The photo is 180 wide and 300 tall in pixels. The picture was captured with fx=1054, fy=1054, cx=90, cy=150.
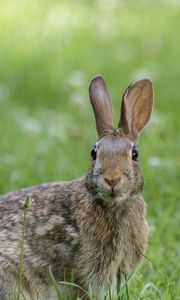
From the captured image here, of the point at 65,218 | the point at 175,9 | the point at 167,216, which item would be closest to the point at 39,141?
the point at 167,216

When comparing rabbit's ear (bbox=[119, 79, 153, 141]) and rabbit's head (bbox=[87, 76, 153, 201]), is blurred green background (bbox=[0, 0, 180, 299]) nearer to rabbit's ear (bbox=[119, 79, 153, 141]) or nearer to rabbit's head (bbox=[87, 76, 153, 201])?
rabbit's head (bbox=[87, 76, 153, 201])

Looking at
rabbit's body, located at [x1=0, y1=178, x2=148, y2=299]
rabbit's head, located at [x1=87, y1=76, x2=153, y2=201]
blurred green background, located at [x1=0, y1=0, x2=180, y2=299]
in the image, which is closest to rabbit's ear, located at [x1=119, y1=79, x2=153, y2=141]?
rabbit's head, located at [x1=87, y1=76, x2=153, y2=201]

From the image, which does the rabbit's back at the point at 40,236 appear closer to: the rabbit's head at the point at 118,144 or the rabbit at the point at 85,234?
the rabbit at the point at 85,234

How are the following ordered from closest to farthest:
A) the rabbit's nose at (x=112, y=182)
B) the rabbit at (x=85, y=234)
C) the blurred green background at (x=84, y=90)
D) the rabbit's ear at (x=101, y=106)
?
the rabbit's nose at (x=112, y=182)
the rabbit at (x=85, y=234)
the rabbit's ear at (x=101, y=106)
the blurred green background at (x=84, y=90)

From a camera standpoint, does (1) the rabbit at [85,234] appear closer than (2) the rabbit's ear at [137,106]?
Yes

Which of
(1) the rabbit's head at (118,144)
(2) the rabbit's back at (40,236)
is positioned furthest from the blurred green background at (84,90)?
(1) the rabbit's head at (118,144)

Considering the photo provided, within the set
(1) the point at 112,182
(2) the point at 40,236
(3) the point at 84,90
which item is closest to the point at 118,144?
(1) the point at 112,182

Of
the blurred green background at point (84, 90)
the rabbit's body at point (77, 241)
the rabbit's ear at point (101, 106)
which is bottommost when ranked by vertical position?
the rabbit's body at point (77, 241)

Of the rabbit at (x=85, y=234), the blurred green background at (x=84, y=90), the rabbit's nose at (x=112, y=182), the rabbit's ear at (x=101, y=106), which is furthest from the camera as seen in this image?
the blurred green background at (x=84, y=90)
